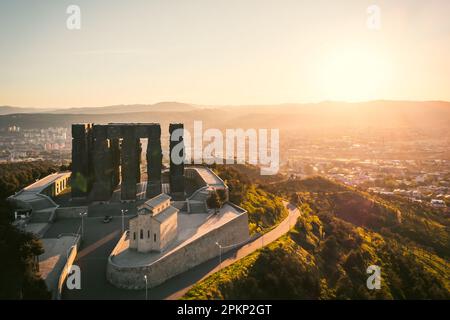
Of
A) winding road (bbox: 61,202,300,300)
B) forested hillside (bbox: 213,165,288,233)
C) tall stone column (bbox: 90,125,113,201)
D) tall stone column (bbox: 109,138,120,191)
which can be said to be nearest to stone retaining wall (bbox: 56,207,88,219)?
winding road (bbox: 61,202,300,300)

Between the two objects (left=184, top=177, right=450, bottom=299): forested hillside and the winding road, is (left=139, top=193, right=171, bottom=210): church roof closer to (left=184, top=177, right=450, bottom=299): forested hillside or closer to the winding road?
the winding road

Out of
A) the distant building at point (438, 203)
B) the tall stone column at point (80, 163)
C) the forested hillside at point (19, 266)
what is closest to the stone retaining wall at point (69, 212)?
the tall stone column at point (80, 163)

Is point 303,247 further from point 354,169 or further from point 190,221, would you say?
point 354,169

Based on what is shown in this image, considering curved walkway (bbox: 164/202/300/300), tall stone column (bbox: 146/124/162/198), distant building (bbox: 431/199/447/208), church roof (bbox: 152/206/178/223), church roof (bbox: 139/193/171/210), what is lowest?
distant building (bbox: 431/199/447/208)

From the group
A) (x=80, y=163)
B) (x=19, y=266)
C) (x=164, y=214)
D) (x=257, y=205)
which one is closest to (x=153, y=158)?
(x=80, y=163)

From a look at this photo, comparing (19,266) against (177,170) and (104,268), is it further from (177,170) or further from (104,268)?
(177,170)

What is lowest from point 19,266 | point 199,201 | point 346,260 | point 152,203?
point 346,260

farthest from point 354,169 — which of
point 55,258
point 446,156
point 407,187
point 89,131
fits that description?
point 55,258
